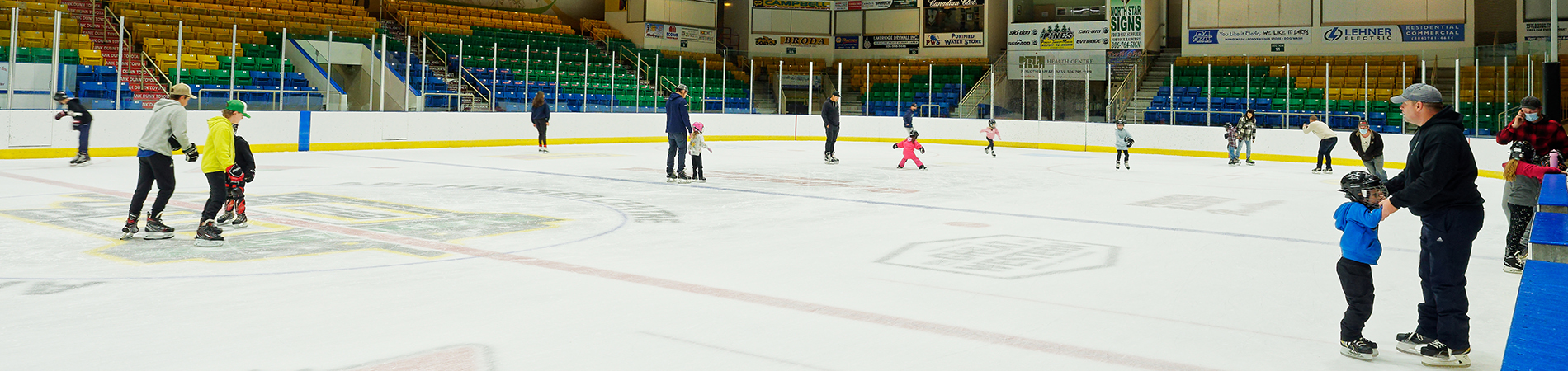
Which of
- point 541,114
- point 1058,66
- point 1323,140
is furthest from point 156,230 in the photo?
point 1058,66

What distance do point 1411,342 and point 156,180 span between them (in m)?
7.10

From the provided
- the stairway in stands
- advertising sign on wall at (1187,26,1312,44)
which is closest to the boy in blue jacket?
the stairway in stands

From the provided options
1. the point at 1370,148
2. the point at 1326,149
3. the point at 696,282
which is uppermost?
the point at 1326,149

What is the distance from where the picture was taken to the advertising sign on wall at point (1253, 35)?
30656 millimetres

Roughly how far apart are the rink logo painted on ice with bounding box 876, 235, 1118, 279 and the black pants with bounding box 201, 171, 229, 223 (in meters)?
4.23

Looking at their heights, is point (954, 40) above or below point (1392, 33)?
above

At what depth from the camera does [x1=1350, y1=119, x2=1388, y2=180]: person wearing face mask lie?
1448 cm

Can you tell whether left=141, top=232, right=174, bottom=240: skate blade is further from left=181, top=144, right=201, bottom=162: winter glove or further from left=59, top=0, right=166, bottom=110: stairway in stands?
left=59, top=0, right=166, bottom=110: stairway in stands

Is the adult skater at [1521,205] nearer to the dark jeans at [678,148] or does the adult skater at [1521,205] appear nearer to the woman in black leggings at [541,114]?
the dark jeans at [678,148]

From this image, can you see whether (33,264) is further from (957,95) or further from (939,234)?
(957,95)

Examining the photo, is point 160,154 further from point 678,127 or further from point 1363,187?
point 1363,187

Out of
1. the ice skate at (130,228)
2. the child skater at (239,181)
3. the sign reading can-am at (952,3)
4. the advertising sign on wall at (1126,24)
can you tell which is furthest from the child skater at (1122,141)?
the sign reading can-am at (952,3)

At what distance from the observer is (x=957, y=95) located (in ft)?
92.7

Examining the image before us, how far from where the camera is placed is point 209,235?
712 centimetres
